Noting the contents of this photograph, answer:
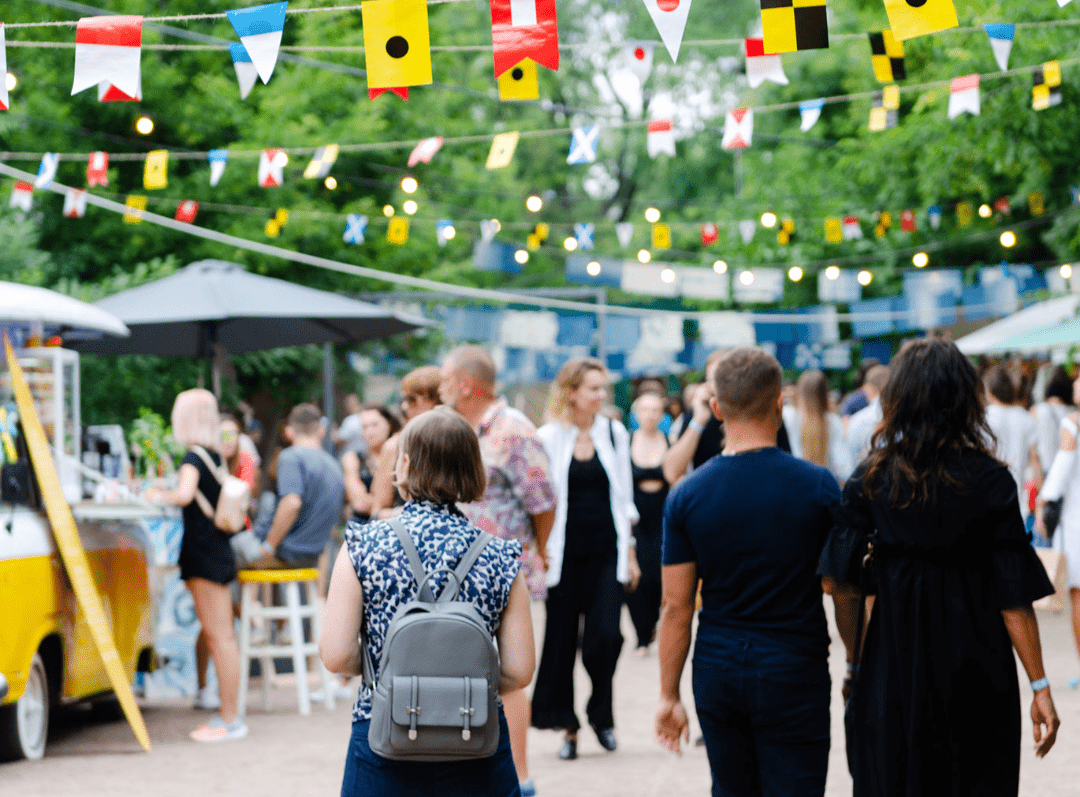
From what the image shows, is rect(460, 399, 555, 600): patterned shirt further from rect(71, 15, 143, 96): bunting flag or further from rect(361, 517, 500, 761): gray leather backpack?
rect(361, 517, 500, 761): gray leather backpack

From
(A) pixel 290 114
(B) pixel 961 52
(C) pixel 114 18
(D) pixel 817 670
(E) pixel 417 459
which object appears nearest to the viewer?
(E) pixel 417 459

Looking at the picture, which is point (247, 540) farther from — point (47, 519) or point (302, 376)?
point (302, 376)

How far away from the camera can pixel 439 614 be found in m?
3.45

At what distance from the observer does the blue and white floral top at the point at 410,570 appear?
356 centimetres

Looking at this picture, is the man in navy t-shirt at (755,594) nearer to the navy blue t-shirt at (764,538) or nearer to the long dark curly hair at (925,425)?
the navy blue t-shirt at (764,538)

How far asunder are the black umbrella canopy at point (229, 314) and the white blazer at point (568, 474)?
10.7 feet

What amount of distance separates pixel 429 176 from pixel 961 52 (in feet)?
46.3

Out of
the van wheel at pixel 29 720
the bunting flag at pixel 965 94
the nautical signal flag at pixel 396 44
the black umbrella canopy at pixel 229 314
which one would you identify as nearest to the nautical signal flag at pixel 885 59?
the bunting flag at pixel 965 94

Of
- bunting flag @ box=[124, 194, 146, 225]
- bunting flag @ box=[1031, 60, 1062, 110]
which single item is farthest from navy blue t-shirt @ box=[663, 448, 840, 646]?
bunting flag @ box=[124, 194, 146, 225]

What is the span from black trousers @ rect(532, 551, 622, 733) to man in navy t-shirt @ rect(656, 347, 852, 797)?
2.99m

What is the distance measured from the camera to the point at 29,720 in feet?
24.1

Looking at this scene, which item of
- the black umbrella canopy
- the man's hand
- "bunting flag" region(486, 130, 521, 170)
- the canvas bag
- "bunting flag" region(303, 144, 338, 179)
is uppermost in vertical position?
"bunting flag" region(303, 144, 338, 179)

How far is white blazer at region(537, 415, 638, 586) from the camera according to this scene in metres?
7.08

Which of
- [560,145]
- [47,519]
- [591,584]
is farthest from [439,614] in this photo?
[560,145]
